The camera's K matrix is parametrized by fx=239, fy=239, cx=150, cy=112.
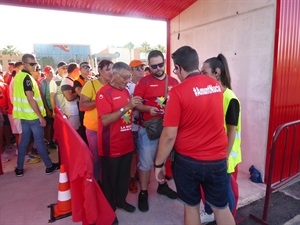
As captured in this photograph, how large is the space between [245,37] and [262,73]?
0.69 m

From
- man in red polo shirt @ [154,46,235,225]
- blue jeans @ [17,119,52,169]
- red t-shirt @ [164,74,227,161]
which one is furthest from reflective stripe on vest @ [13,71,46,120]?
red t-shirt @ [164,74,227,161]

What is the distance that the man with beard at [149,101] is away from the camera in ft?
9.61

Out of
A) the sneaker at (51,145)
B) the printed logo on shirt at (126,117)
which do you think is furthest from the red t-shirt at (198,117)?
the sneaker at (51,145)

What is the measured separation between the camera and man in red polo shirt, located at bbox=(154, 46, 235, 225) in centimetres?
187

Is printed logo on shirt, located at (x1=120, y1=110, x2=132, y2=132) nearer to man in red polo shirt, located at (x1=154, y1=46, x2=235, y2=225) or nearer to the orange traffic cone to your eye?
man in red polo shirt, located at (x1=154, y1=46, x2=235, y2=225)

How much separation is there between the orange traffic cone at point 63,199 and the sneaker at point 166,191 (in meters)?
1.26

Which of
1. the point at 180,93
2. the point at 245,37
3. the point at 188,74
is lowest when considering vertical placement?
the point at 180,93

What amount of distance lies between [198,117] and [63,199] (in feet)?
6.57

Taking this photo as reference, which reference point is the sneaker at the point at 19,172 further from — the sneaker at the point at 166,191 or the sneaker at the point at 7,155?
the sneaker at the point at 166,191

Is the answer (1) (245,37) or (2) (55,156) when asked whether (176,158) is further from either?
(2) (55,156)

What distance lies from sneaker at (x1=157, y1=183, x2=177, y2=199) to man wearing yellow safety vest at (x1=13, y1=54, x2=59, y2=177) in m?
2.02

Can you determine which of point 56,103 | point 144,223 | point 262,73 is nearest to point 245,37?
point 262,73

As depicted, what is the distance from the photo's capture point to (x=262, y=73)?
144 inches

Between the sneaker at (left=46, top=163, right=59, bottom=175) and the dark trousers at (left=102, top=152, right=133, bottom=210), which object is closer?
the dark trousers at (left=102, top=152, right=133, bottom=210)
